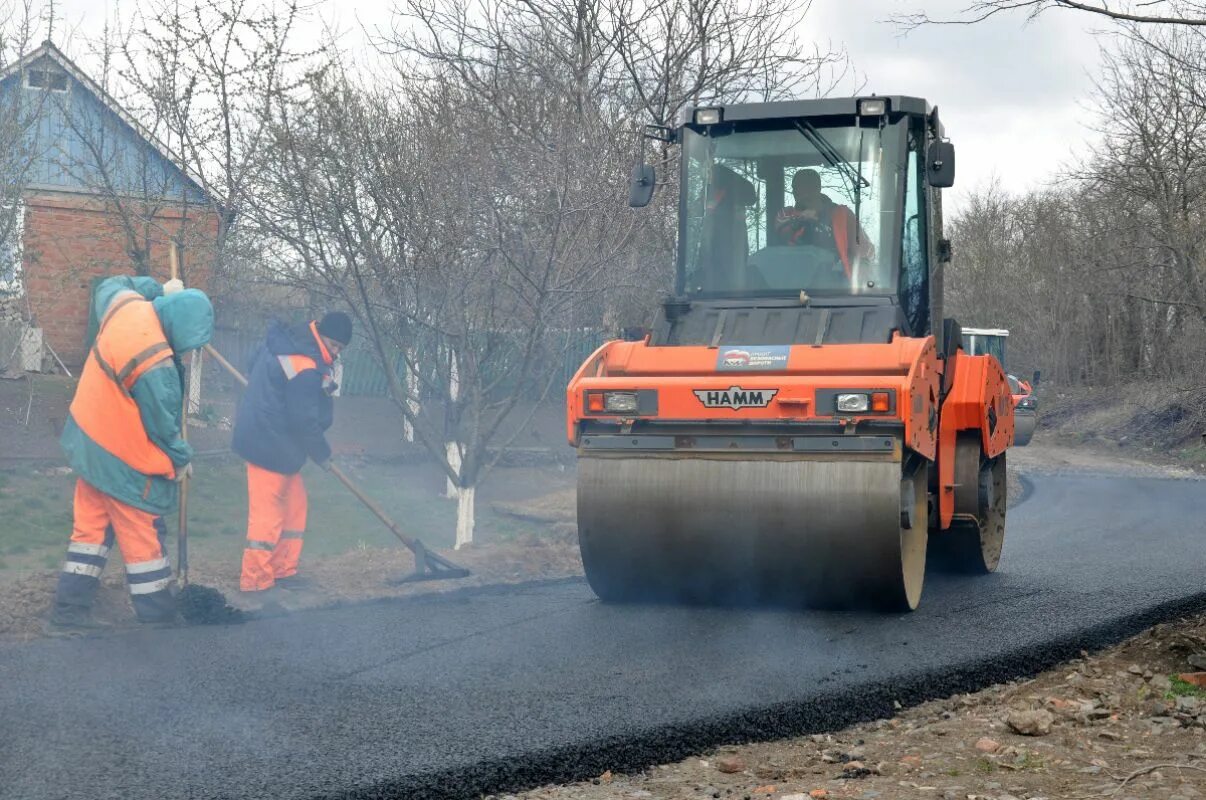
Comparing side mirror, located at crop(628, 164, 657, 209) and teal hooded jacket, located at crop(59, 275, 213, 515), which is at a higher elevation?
side mirror, located at crop(628, 164, 657, 209)

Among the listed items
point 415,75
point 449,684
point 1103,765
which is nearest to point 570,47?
point 415,75

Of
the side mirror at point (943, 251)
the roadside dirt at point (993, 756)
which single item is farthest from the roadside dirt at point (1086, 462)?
the roadside dirt at point (993, 756)

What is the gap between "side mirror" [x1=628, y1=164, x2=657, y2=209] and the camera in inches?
263

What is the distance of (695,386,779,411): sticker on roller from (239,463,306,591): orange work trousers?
2.88m

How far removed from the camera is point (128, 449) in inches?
235

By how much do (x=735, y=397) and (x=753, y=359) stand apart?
307mm

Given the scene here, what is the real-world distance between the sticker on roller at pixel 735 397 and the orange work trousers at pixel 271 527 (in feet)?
9.43

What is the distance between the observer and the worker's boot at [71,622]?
575 centimetres

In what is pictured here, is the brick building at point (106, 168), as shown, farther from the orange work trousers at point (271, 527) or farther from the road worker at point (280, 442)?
the orange work trousers at point (271, 527)

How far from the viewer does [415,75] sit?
1058 cm

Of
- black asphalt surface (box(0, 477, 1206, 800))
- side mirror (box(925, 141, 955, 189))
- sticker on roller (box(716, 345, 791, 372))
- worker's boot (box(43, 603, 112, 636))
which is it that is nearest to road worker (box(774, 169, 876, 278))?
side mirror (box(925, 141, 955, 189))

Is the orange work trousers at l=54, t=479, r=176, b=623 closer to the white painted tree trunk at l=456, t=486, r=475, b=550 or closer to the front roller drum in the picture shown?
the front roller drum

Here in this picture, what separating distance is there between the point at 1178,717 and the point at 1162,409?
66.7ft

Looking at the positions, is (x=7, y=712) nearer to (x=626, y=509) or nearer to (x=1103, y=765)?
(x=626, y=509)
